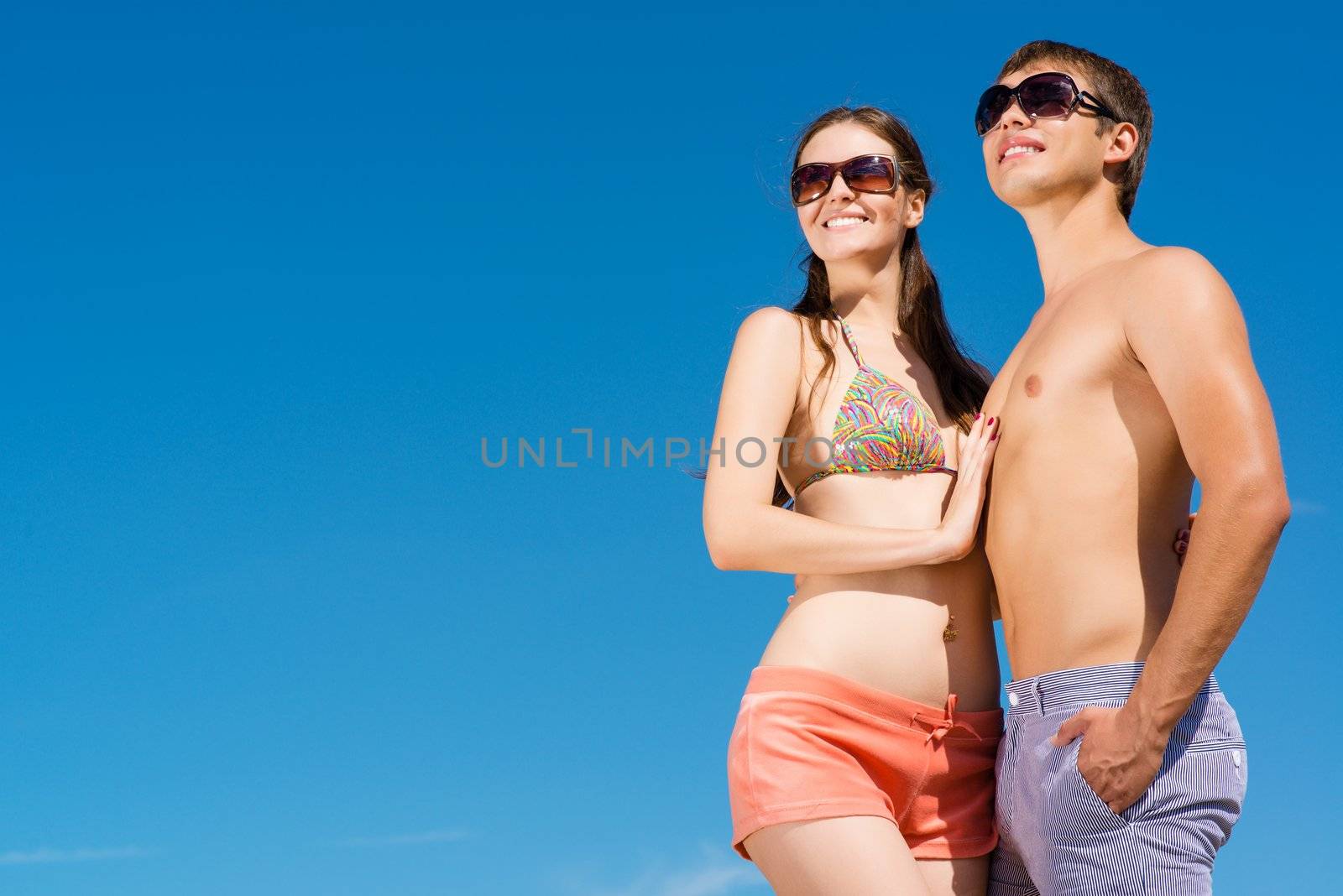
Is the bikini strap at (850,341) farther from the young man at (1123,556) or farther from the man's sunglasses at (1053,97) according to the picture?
the man's sunglasses at (1053,97)

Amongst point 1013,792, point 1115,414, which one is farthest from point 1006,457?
point 1013,792


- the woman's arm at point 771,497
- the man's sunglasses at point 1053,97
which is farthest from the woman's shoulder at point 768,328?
the man's sunglasses at point 1053,97

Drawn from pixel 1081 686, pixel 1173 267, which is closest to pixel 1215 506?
pixel 1081 686

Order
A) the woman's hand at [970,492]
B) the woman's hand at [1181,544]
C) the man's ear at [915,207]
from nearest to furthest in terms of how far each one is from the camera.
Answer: the woman's hand at [1181,544]
the woman's hand at [970,492]
the man's ear at [915,207]

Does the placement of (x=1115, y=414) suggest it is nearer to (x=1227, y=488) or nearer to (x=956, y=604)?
(x=1227, y=488)

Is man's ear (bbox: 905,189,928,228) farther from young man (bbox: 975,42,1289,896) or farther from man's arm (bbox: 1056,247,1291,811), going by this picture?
man's arm (bbox: 1056,247,1291,811)

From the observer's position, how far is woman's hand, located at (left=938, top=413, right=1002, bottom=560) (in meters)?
4.33

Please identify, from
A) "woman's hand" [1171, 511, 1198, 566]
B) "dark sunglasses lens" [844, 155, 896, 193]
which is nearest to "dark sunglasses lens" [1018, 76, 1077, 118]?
"dark sunglasses lens" [844, 155, 896, 193]

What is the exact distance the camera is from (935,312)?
555cm

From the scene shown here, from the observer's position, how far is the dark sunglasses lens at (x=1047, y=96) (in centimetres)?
469

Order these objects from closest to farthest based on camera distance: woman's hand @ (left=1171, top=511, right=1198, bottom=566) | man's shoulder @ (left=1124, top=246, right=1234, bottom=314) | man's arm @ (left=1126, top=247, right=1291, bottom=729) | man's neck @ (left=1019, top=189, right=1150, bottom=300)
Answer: man's arm @ (left=1126, top=247, right=1291, bottom=729) → man's shoulder @ (left=1124, top=246, right=1234, bottom=314) → woman's hand @ (left=1171, top=511, right=1198, bottom=566) → man's neck @ (left=1019, top=189, right=1150, bottom=300)

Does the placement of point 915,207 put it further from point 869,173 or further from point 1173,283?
point 1173,283

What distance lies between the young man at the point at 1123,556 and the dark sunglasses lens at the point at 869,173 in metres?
0.86

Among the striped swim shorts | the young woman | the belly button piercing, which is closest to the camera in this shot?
the striped swim shorts
